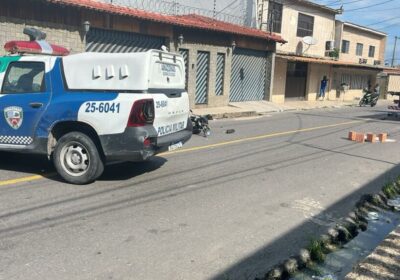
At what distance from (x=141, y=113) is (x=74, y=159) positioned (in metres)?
1.25

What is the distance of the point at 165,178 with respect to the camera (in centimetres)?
739

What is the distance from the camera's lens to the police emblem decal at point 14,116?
6.89 metres

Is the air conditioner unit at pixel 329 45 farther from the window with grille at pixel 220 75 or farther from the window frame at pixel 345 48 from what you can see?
the window with grille at pixel 220 75

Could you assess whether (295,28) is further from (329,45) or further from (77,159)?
(77,159)

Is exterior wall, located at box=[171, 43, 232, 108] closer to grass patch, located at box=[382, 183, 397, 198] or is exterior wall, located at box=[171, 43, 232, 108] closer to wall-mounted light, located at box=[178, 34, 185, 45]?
wall-mounted light, located at box=[178, 34, 185, 45]

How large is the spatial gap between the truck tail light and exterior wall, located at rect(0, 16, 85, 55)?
9.44 m

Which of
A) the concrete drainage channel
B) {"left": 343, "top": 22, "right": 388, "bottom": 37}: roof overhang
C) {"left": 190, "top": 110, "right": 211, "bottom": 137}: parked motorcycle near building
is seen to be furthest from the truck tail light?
{"left": 343, "top": 22, "right": 388, "bottom": 37}: roof overhang

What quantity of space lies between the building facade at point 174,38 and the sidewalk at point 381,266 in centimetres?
1285

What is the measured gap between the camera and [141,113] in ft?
21.0

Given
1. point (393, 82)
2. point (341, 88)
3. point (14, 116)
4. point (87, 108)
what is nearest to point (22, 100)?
point (14, 116)

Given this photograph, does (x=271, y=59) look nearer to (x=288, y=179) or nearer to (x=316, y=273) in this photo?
(x=288, y=179)

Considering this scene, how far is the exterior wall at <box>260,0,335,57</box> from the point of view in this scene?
1214 inches

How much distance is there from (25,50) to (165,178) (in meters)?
3.32

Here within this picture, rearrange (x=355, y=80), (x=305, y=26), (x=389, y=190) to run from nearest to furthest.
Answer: (x=389, y=190)
(x=305, y=26)
(x=355, y=80)
